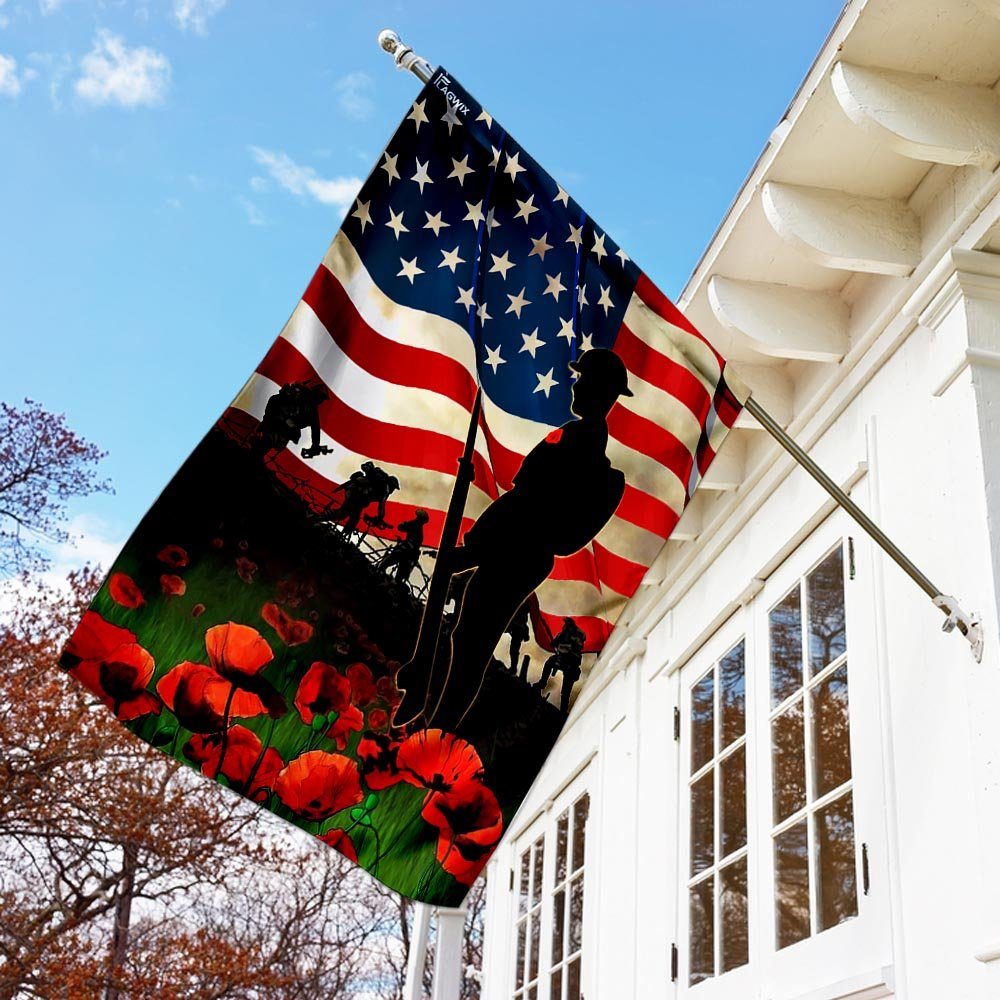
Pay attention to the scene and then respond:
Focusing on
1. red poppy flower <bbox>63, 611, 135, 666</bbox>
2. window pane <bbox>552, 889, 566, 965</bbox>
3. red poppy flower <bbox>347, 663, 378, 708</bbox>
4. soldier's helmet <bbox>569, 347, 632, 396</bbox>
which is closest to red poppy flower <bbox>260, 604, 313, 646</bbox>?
red poppy flower <bbox>347, 663, 378, 708</bbox>

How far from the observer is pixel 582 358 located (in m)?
3.33

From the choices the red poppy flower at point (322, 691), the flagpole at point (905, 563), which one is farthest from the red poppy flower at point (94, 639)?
the flagpole at point (905, 563)

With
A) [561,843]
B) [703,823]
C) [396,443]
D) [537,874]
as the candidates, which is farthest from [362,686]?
[537,874]

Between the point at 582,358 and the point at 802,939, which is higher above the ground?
the point at 582,358

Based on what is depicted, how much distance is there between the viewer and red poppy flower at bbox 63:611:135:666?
125 inches

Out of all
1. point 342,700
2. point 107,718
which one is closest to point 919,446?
point 342,700

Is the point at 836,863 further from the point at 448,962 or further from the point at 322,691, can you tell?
the point at 448,962

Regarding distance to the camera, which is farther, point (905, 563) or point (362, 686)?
point (362, 686)

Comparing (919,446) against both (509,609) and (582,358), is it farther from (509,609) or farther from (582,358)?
(509,609)

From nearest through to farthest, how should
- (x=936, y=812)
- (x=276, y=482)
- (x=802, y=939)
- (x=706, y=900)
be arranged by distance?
(x=936, y=812), (x=276, y=482), (x=802, y=939), (x=706, y=900)

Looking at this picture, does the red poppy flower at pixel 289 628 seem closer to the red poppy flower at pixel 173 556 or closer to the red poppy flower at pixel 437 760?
the red poppy flower at pixel 173 556

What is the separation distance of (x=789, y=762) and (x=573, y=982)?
264cm

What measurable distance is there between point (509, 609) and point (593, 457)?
467mm

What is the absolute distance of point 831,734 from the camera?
362 cm
